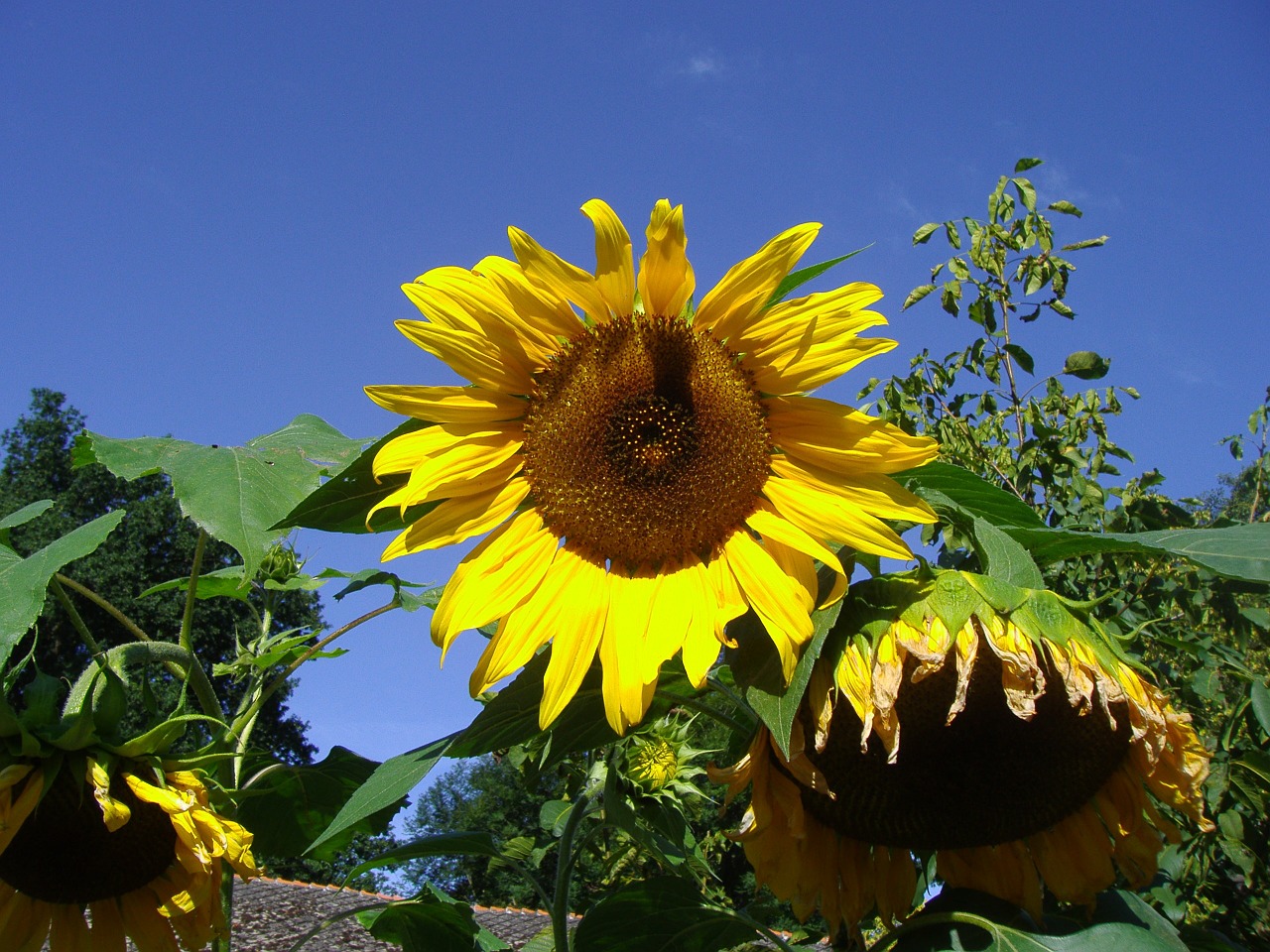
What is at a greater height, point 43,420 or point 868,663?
point 43,420

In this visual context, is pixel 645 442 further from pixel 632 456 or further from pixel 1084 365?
pixel 1084 365

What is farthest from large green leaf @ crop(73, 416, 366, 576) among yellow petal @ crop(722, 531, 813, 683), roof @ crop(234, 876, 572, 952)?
roof @ crop(234, 876, 572, 952)

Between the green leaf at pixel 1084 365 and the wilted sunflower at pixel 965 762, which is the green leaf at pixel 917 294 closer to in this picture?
the green leaf at pixel 1084 365

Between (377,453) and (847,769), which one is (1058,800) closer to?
(847,769)

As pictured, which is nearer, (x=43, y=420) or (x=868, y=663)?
(x=868, y=663)

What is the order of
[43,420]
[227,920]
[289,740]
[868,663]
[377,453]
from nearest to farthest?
[868,663] → [377,453] → [227,920] → [289,740] → [43,420]

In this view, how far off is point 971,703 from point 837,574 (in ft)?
0.75

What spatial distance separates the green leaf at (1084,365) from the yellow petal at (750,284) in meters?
1.91

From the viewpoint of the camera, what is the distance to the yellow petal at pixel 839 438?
1.13m

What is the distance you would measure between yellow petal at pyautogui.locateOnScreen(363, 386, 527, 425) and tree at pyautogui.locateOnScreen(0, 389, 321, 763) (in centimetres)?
1960

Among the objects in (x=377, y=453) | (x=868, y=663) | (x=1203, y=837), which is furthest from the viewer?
(x=1203, y=837)

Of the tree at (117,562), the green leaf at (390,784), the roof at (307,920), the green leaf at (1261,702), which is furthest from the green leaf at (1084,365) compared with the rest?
the tree at (117,562)

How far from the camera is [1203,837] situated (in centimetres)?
245

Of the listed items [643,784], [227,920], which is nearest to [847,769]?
[227,920]
